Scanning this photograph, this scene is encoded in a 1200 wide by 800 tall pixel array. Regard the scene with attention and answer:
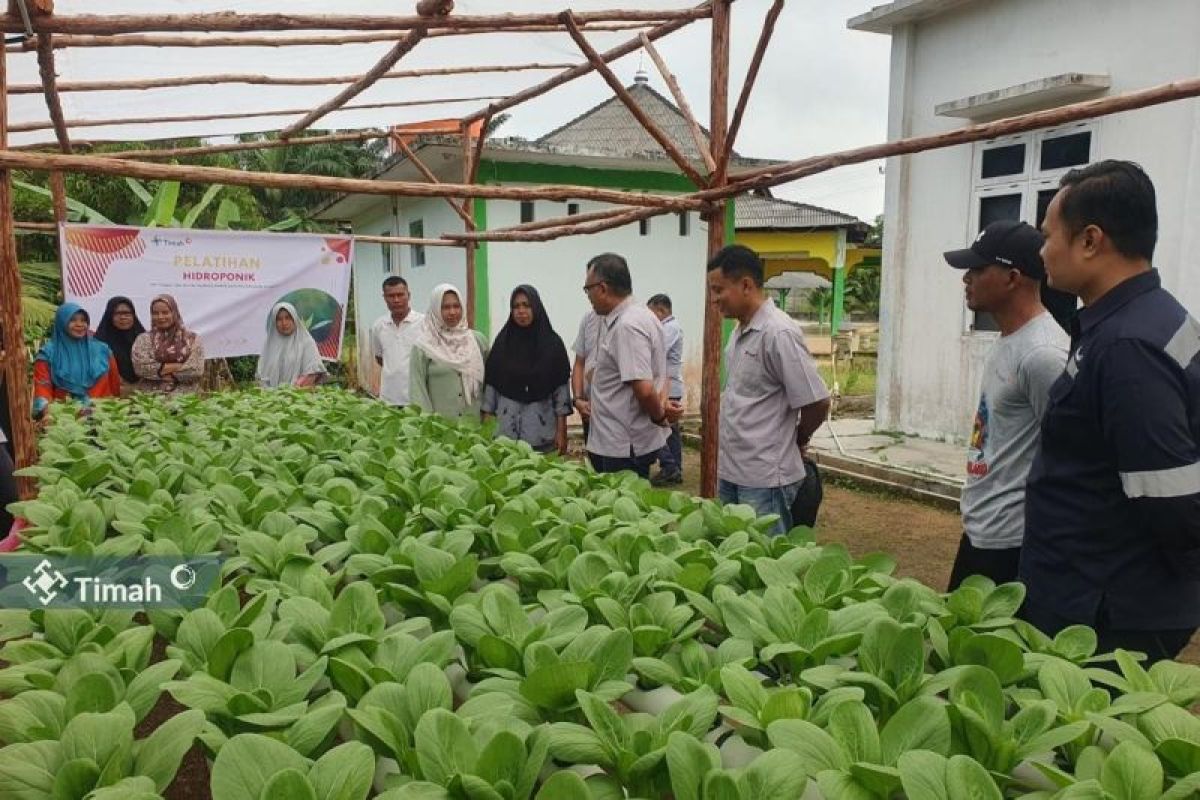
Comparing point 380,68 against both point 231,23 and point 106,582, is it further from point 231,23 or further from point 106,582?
point 106,582

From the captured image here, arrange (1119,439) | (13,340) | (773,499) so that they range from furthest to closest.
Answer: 1. (13,340)
2. (773,499)
3. (1119,439)

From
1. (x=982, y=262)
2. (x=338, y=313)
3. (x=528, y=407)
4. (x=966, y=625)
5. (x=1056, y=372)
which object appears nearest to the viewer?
(x=966, y=625)

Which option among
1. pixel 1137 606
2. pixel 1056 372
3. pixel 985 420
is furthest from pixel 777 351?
pixel 1137 606

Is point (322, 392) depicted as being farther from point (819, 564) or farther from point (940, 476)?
point (940, 476)

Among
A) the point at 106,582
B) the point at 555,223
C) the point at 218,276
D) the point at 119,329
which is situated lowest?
the point at 106,582

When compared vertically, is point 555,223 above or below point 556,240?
below

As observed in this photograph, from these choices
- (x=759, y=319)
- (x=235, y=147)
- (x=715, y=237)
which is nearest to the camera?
(x=759, y=319)

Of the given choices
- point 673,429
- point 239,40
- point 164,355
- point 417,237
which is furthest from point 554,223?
point 417,237

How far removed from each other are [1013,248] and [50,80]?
14.6ft

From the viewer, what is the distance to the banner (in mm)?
5918

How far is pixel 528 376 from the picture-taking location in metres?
4.30

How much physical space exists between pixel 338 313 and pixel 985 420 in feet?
18.6

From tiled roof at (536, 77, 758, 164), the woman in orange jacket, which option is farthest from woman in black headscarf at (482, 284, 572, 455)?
tiled roof at (536, 77, 758, 164)

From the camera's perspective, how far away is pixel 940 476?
6090mm
